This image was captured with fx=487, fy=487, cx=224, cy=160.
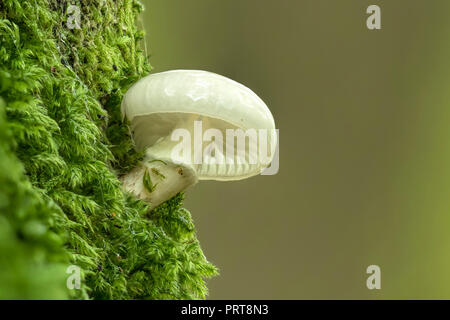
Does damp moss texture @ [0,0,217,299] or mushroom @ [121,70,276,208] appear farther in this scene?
mushroom @ [121,70,276,208]

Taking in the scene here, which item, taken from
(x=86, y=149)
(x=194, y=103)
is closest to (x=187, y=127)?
(x=194, y=103)

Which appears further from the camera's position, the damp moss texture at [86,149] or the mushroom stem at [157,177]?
the mushroom stem at [157,177]

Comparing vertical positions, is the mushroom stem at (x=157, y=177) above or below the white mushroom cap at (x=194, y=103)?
below

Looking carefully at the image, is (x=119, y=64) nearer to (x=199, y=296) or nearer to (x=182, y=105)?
(x=182, y=105)

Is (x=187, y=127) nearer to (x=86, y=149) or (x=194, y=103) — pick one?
(x=194, y=103)

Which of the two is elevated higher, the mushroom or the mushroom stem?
the mushroom
